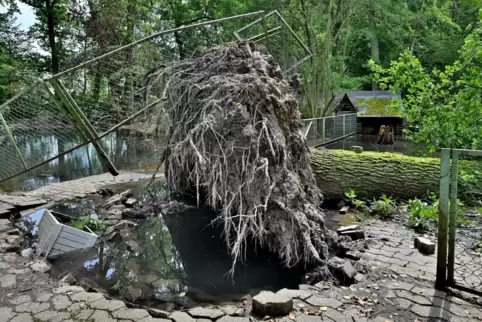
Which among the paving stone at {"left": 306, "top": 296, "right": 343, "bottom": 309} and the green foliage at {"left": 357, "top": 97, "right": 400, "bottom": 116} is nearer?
the paving stone at {"left": 306, "top": 296, "right": 343, "bottom": 309}

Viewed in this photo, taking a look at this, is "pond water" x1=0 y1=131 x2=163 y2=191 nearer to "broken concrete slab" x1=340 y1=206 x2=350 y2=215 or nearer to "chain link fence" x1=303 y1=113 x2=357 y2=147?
"broken concrete slab" x1=340 y1=206 x2=350 y2=215

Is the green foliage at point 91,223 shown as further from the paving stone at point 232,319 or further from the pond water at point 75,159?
the paving stone at point 232,319

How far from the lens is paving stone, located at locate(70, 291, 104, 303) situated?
2.67 m

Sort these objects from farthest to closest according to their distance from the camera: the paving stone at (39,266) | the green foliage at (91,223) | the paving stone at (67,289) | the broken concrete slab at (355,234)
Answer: the green foliage at (91,223) < the broken concrete slab at (355,234) < the paving stone at (39,266) < the paving stone at (67,289)

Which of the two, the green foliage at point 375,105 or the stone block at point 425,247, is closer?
the stone block at point 425,247

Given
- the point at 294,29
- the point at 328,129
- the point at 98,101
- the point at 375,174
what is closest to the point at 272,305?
the point at 375,174

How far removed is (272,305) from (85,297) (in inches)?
61.2

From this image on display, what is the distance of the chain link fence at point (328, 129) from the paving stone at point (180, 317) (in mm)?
6945

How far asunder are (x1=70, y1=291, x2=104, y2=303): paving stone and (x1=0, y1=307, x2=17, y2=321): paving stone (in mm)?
408

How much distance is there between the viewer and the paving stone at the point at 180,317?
244 centimetres

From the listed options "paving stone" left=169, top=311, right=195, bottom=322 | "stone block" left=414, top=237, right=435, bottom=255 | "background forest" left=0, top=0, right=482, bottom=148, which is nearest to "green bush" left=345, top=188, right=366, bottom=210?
"stone block" left=414, top=237, right=435, bottom=255

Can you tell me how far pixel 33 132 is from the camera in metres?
7.05

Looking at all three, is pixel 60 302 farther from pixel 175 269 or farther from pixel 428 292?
pixel 428 292

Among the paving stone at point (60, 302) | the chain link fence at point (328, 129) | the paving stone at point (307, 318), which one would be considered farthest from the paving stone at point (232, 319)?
the chain link fence at point (328, 129)
